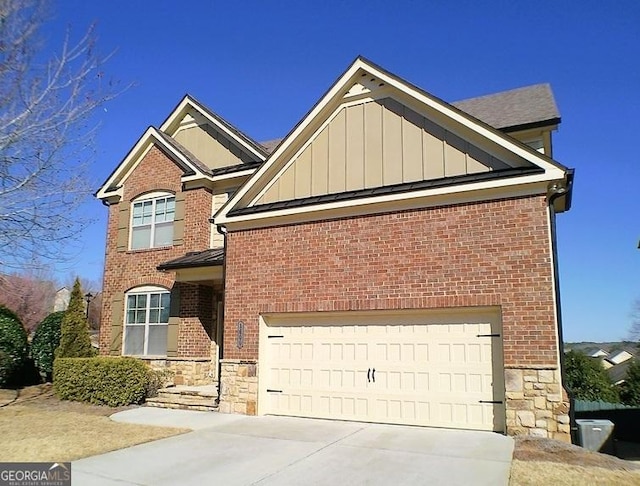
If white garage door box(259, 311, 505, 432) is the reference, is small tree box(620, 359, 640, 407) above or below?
below

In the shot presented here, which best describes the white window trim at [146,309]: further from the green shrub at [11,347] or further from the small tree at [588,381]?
the small tree at [588,381]

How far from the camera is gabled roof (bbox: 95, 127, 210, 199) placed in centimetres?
1762

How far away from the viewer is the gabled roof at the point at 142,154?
17625mm

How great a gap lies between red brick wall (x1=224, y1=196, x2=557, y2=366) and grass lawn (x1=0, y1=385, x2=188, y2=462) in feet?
9.62

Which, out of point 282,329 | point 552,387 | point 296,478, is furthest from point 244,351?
point 552,387

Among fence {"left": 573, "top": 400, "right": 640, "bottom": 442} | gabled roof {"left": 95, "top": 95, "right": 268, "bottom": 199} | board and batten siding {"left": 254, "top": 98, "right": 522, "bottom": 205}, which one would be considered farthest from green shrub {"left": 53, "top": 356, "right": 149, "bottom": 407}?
fence {"left": 573, "top": 400, "right": 640, "bottom": 442}

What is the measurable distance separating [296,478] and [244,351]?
543cm

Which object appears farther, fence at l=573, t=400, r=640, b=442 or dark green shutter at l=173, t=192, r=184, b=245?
dark green shutter at l=173, t=192, r=184, b=245

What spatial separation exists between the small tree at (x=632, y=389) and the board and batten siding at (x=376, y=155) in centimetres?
1418

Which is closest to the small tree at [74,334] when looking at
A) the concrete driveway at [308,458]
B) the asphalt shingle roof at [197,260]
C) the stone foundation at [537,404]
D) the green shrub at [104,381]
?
the green shrub at [104,381]

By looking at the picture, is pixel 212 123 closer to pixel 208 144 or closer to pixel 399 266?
pixel 208 144

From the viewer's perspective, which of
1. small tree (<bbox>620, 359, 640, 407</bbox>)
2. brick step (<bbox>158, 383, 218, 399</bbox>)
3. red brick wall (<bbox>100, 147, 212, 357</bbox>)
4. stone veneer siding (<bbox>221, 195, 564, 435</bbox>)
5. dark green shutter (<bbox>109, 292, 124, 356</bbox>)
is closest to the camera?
stone veneer siding (<bbox>221, 195, 564, 435</bbox>)

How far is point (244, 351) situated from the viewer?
1219 cm

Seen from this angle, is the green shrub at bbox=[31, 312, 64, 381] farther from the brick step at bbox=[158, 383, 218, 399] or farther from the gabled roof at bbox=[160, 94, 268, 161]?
the gabled roof at bbox=[160, 94, 268, 161]
